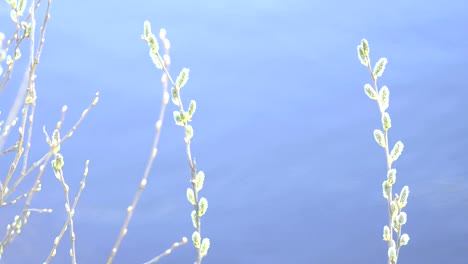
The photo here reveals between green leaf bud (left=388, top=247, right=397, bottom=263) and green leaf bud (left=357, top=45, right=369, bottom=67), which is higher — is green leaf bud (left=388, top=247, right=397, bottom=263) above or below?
below

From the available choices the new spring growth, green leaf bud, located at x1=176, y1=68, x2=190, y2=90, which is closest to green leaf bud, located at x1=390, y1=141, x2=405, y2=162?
the new spring growth

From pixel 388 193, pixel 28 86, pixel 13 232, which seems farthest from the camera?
pixel 13 232

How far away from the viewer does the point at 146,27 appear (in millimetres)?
1121

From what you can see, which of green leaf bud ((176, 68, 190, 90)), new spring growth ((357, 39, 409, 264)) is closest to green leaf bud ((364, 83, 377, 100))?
new spring growth ((357, 39, 409, 264))

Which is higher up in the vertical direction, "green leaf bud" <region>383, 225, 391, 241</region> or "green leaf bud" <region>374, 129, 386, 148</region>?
"green leaf bud" <region>374, 129, 386, 148</region>

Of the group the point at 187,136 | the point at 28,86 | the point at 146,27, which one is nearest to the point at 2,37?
the point at 28,86

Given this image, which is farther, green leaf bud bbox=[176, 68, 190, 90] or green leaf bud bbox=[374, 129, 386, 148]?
green leaf bud bbox=[374, 129, 386, 148]

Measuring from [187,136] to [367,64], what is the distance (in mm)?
351

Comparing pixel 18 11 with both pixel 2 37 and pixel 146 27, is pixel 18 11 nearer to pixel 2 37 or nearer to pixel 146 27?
pixel 2 37

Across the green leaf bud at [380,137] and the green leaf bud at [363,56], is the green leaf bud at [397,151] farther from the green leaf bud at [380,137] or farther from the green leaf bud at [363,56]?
the green leaf bud at [363,56]

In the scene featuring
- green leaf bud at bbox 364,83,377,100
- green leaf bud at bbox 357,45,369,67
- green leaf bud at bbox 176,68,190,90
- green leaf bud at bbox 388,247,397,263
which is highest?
green leaf bud at bbox 357,45,369,67

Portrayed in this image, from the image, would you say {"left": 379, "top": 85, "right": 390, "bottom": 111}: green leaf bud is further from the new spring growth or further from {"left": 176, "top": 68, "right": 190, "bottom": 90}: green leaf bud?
{"left": 176, "top": 68, "right": 190, "bottom": 90}: green leaf bud

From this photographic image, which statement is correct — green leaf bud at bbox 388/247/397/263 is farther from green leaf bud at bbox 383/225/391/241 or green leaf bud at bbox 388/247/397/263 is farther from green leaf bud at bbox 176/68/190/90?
green leaf bud at bbox 176/68/190/90

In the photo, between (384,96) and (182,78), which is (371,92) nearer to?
(384,96)
